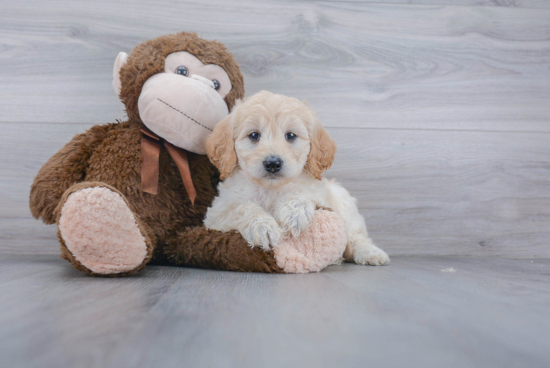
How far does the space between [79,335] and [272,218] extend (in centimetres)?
60

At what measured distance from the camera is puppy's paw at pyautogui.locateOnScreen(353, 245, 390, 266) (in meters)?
1.28

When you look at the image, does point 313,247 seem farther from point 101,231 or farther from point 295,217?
point 101,231

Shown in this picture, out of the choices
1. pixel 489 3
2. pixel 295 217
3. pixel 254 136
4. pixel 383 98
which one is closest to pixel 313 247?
pixel 295 217

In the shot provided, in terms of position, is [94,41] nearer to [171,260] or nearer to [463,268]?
[171,260]

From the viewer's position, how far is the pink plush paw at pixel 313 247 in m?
1.06

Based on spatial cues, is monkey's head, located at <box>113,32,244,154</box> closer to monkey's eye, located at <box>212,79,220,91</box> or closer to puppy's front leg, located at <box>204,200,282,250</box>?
monkey's eye, located at <box>212,79,220,91</box>

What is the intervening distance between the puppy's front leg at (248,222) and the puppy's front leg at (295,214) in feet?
0.08

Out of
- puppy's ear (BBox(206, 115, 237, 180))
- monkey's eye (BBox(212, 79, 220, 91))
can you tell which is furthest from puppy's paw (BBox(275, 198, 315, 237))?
monkey's eye (BBox(212, 79, 220, 91))

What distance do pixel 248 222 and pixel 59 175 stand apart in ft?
1.95

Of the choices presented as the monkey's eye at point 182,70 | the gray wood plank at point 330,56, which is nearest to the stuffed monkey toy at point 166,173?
the monkey's eye at point 182,70

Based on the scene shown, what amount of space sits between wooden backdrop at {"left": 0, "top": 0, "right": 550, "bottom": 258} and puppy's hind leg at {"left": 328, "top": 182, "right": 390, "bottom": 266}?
27 centimetres

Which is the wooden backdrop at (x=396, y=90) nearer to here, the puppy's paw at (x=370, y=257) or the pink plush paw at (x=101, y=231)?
the puppy's paw at (x=370, y=257)

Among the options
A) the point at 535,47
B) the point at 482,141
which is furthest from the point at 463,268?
the point at 535,47

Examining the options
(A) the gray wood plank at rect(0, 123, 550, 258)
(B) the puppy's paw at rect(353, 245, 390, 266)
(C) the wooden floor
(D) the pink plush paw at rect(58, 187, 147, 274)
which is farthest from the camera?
(A) the gray wood plank at rect(0, 123, 550, 258)
